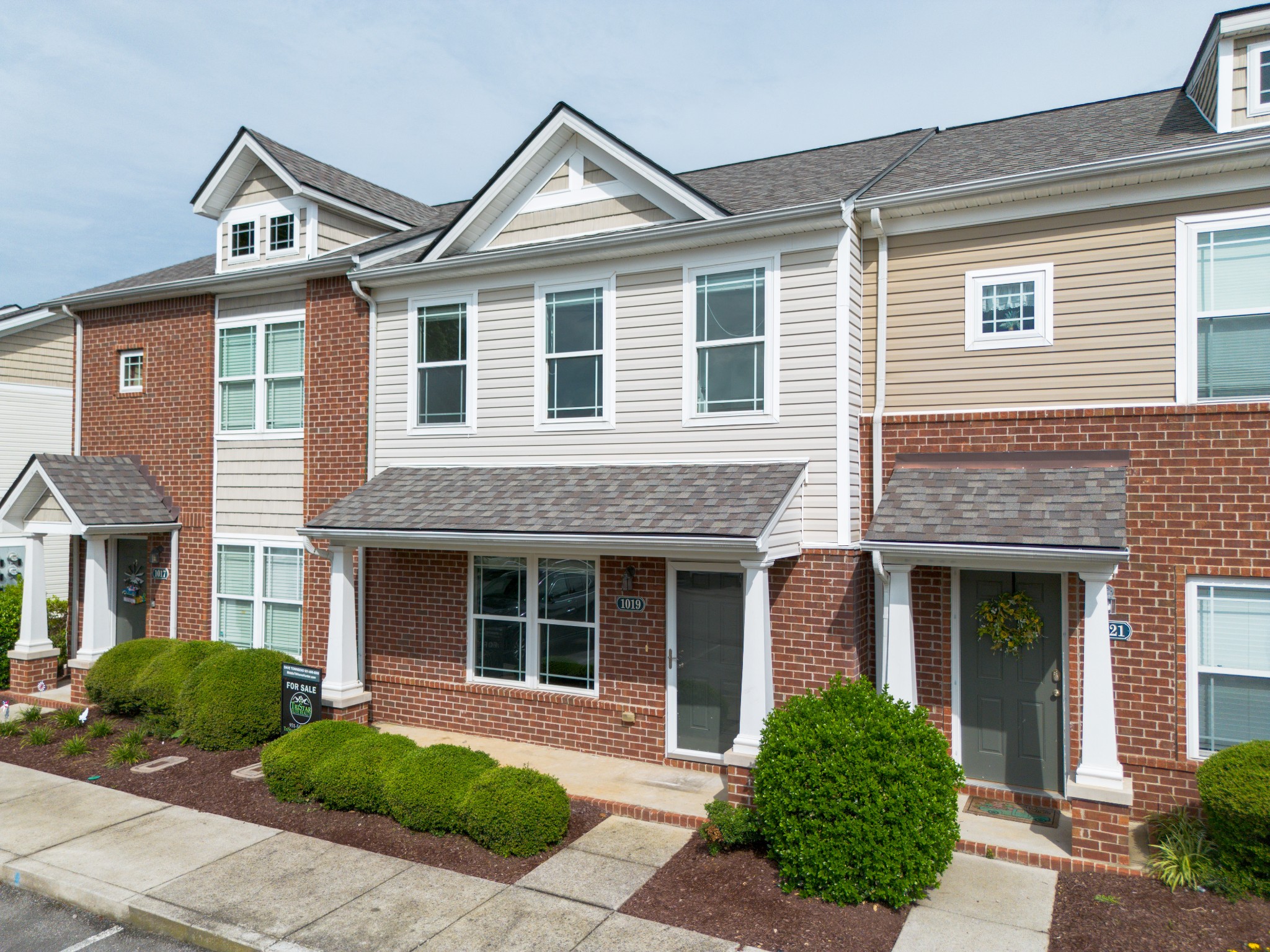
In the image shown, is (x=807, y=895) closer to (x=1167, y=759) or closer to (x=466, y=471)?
(x=1167, y=759)

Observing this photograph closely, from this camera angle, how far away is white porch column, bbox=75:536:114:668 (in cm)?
1338

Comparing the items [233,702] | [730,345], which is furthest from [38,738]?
[730,345]

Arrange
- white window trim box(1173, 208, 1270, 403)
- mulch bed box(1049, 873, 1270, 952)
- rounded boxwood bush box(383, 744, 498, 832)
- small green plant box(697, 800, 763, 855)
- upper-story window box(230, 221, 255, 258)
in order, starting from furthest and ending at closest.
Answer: upper-story window box(230, 221, 255, 258), white window trim box(1173, 208, 1270, 403), rounded boxwood bush box(383, 744, 498, 832), small green plant box(697, 800, 763, 855), mulch bed box(1049, 873, 1270, 952)

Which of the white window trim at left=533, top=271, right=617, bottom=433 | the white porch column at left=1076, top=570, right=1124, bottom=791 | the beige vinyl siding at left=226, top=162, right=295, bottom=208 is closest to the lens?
the white porch column at left=1076, top=570, right=1124, bottom=791

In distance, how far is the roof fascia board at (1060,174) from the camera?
796 centimetres

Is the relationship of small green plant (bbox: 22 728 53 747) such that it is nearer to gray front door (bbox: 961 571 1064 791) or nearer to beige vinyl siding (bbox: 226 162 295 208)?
beige vinyl siding (bbox: 226 162 295 208)

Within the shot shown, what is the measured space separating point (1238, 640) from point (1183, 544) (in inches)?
37.8

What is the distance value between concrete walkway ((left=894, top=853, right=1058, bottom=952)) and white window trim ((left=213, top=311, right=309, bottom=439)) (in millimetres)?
10146

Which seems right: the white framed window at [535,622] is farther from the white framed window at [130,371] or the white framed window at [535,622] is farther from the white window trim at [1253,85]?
the white window trim at [1253,85]

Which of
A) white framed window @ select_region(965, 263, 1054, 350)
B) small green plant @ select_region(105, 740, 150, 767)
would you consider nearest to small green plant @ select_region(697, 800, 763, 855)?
white framed window @ select_region(965, 263, 1054, 350)

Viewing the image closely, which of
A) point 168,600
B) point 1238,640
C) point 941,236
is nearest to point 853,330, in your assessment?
point 941,236

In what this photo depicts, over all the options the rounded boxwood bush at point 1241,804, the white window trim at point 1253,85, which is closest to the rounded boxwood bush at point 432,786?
the rounded boxwood bush at point 1241,804

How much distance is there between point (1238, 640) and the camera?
810 cm

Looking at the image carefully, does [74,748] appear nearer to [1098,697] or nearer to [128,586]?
[128,586]
